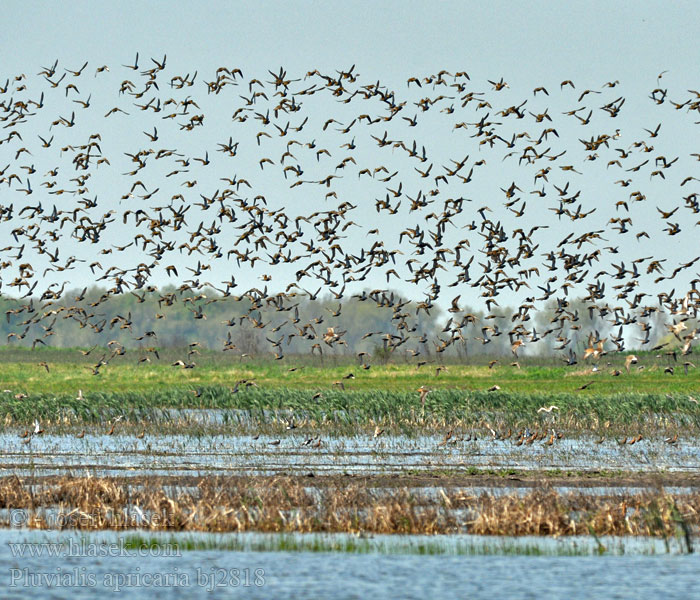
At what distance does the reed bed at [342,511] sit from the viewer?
2178cm

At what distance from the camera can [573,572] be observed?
19641 millimetres

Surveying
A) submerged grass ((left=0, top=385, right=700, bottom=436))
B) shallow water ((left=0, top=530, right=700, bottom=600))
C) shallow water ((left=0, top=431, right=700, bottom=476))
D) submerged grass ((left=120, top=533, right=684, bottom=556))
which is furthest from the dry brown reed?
submerged grass ((left=0, top=385, right=700, bottom=436))

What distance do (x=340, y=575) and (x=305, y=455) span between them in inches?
615

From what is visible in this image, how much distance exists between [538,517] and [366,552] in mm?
3347

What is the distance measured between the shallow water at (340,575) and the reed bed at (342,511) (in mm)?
643

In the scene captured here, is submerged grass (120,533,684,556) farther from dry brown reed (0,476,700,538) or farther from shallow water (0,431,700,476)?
shallow water (0,431,700,476)

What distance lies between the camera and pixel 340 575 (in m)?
19.6

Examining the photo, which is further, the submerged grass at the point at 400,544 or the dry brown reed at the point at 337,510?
the dry brown reed at the point at 337,510

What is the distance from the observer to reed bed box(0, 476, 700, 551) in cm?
2178

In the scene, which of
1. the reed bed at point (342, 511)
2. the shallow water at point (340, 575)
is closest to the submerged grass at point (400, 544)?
the shallow water at point (340, 575)

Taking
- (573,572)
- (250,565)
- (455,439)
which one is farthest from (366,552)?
(455,439)

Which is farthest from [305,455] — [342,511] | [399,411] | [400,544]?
[400,544]

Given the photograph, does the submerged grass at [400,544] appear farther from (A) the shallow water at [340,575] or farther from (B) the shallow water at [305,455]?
(B) the shallow water at [305,455]

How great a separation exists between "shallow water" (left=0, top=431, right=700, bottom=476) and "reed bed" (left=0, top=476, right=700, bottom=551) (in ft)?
19.2
